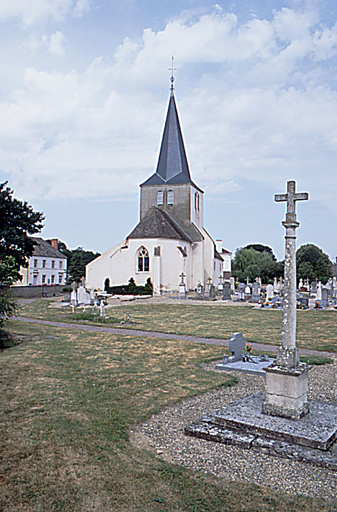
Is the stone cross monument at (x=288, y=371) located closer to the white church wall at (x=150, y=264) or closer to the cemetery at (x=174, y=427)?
the cemetery at (x=174, y=427)

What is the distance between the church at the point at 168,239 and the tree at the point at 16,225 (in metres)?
9.50

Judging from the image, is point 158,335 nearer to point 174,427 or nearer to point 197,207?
point 174,427

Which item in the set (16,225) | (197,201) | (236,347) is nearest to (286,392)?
(236,347)

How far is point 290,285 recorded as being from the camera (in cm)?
621

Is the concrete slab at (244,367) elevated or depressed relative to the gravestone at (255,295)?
depressed

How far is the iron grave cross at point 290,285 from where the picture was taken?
5996 millimetres

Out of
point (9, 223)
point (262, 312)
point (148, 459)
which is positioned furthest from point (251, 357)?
point (9, 223)

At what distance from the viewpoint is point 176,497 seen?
3.90 metres

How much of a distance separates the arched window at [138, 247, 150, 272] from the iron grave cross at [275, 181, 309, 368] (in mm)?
32928

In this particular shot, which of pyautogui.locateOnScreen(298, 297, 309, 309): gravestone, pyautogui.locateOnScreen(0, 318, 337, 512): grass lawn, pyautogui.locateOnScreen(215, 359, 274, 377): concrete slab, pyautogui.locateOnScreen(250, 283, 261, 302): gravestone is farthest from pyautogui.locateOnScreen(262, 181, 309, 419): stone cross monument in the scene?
pyautogui.locateOnScreen(250, 283, 261, 302): gravestone

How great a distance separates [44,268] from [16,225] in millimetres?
23853

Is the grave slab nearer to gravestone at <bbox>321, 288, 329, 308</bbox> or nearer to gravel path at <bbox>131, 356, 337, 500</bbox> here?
gravel path at <bbox>131, 356, 337, 500</bbox>


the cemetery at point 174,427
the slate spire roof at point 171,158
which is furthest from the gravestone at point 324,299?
the slate spire roof at point 171,158

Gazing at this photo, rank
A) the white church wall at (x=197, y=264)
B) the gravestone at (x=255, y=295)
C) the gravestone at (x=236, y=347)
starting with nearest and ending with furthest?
the gravestone at (x=236, y=347) < the gravestone at (x=255, y=295) < the white church wall at (x=197, y=264)
